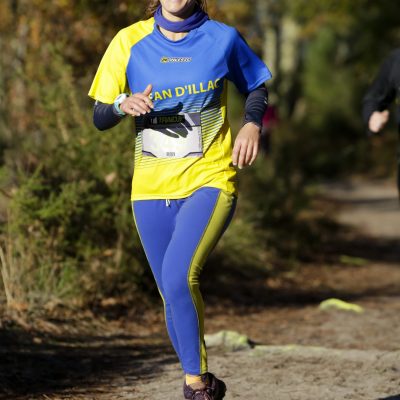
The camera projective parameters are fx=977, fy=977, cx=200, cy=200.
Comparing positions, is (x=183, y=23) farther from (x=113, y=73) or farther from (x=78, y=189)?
(x=78, y=189)

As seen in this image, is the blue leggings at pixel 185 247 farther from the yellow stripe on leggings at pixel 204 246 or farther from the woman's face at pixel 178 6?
the woman's face at pixel 178 6

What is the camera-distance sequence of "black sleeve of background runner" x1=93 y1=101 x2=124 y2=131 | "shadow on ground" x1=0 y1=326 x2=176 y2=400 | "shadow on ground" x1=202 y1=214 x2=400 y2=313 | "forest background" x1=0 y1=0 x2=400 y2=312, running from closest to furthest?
"black sleeve of background runner" x1=93 y1=101 x2=124 y2=131
"shadow on ground" x1=0 y1=326 x2=176 y2=400
"forest background" x1=0 y1=0 x2=400 y2=312
"shadow on ground" x1=202 y1=214 x2=400 y2=313

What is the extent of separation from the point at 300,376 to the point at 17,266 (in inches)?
89.2

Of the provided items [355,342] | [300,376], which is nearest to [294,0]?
[355,342]

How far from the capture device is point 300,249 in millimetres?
11055

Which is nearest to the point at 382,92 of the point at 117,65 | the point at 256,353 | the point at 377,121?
the point at 377,121

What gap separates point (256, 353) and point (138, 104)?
2.52 m

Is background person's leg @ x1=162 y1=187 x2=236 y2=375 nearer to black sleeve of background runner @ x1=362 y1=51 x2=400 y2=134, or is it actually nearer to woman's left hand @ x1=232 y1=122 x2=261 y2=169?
woman's left hand @ x1=232 y1=122 x2=261 y2=169

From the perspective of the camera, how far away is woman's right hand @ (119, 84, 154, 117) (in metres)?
3.89

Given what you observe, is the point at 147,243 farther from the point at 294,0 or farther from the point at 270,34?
the point at 270,34

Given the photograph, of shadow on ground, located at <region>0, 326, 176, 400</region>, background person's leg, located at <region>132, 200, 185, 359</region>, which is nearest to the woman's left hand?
background person's leg, located at <region>132, 200, 185, 359</region>

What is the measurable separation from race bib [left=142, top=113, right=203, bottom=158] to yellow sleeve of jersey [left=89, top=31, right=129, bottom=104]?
19 cm

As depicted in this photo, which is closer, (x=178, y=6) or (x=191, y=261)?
(x=191, y=261)

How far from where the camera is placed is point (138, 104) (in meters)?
3.91
